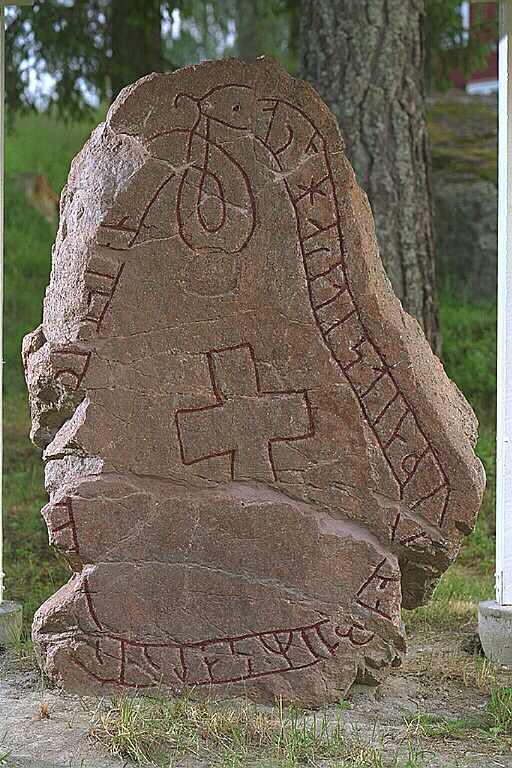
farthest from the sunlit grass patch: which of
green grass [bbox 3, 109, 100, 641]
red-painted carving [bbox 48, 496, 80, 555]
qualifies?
green grass [bbox 3, 109, 100, 641]

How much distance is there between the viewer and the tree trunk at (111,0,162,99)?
7.88 metres

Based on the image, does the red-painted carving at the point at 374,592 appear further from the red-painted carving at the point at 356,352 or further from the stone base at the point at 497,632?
the stone base at the point at 497,632

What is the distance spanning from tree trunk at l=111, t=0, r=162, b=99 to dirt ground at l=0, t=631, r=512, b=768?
4.87 meters

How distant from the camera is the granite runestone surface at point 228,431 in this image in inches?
154

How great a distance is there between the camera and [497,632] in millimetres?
4445

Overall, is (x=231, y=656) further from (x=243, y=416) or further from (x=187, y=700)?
(x=243, y=416)

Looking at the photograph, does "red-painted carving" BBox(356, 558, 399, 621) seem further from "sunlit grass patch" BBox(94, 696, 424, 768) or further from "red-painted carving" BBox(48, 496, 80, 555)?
"red-painted carving" BBox(48, 496, 80, 555)

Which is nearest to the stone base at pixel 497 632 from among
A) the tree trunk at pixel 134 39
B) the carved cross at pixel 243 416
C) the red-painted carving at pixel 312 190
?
the carved cross at pixel 243 416

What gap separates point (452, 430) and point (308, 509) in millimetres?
589

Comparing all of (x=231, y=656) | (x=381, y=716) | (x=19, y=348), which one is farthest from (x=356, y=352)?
(x=19, y=348)

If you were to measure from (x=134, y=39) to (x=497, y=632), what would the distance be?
17.4 ft

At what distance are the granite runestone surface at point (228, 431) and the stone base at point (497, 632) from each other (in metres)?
0.69

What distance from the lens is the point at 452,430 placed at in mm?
4000

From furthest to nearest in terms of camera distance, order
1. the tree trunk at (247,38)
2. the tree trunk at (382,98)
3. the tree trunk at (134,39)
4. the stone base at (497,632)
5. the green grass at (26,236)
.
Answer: the tree trunk at (247,38), the green grass at (26,236), the tree trunk at (134,39), the tree trunk at (382,98), the stone base at (497,632)
